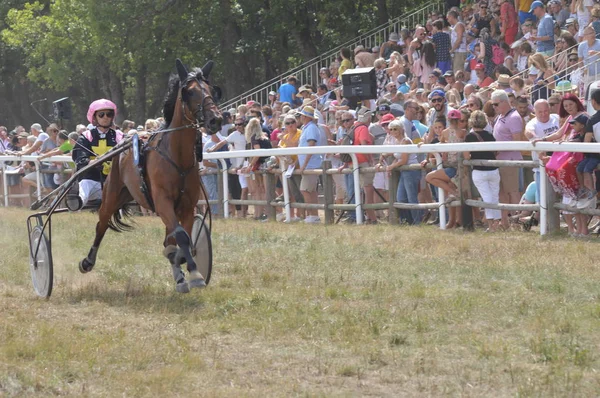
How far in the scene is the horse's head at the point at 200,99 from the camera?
9000mm

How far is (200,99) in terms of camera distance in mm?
9234

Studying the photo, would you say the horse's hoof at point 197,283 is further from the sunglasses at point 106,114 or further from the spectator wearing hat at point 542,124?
the spectator wearing hat at point 542,124

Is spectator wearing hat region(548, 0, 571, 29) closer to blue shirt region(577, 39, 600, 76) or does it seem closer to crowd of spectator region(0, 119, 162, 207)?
blue shirt region(577, 39, 600, 76)

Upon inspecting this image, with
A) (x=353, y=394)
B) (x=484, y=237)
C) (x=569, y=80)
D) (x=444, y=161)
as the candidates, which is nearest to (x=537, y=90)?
(x=569, y=80)

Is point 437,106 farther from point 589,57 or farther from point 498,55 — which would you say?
point 498,55

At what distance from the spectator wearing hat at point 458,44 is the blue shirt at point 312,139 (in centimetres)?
498

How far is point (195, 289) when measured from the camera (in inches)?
375

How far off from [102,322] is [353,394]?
123 inches

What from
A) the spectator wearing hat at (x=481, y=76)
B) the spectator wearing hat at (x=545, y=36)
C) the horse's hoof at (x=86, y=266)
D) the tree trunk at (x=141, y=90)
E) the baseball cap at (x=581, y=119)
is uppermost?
the tree trunk at (x=141, y=90)

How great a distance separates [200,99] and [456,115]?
505 centimetres

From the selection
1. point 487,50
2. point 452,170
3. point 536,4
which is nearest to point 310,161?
point 452,170

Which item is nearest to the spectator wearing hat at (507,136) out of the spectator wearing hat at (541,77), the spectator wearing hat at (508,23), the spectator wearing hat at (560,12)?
the spectator wearing hat at (541,77)

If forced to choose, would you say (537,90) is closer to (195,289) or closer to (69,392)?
(195,289)

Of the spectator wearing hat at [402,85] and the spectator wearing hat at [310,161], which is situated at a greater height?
the spectator wearing hat at [402,85]
